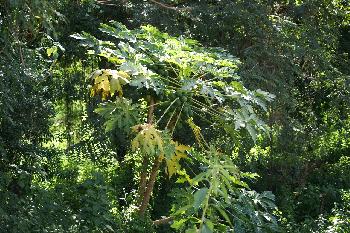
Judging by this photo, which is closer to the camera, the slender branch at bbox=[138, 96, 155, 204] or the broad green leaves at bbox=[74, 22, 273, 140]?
the broad green leaves at bbox=[74, 22, 273, 140]

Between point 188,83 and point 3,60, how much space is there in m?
1.02

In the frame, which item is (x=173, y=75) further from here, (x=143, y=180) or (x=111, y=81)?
(x=143, y=180)

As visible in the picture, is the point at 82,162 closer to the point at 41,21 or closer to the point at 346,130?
the point at 346,130

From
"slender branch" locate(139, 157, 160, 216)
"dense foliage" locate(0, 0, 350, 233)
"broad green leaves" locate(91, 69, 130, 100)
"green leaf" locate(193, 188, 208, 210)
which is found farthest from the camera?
"slender branch" locate(139, 157, 160, 216)

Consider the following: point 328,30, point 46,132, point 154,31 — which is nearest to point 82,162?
point 46,132

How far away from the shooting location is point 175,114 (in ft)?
10.8

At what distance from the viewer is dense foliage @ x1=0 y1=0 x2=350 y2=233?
3.11 m

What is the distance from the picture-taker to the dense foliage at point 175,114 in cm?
311

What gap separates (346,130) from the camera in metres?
6.31

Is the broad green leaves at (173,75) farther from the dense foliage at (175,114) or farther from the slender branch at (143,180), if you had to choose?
the slender branch at (143,180)

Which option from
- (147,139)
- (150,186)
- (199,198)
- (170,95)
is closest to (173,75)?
(170,95)

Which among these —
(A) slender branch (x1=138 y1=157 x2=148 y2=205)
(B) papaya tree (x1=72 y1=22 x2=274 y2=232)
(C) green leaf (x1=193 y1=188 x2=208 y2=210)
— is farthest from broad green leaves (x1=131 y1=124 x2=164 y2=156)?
(A) slender branch (x1=138 y1=157 x2=148 y2=205)

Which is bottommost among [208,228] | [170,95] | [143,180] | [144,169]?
[143,180]

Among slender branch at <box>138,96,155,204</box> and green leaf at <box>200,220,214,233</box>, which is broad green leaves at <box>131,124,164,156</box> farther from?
green leaf at <box>200,220,214,233</box>
